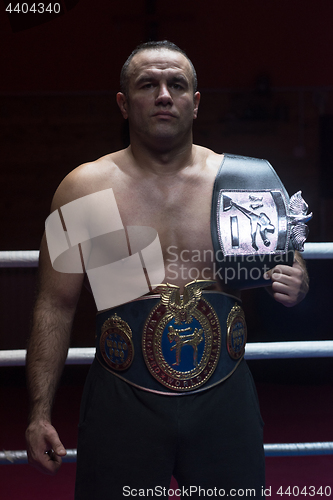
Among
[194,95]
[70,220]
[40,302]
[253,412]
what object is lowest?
[253,412]

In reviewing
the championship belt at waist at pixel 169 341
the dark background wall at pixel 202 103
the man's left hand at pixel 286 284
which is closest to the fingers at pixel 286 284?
the man's left hand at pixel 286 284

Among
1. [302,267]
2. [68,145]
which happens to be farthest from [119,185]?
[68,145]

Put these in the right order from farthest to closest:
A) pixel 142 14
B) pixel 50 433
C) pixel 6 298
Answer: pixel 6 298 → pixel 142 14 → pixel 50 433

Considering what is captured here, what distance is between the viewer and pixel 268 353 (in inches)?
52.1

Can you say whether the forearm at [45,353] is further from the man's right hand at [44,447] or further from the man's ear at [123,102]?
the man's ear at [123,102]

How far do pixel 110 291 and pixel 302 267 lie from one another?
16.0 inches

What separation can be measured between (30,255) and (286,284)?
629 millimetres

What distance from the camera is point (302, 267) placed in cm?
111

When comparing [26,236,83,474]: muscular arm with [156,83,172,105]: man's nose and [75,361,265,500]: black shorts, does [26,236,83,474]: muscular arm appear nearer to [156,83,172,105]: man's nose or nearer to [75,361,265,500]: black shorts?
[75,361,265,500]: black shorts

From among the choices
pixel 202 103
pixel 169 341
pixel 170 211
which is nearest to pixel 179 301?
pixel 169 341

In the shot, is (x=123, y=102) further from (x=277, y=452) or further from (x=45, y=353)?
(x=277, y=452)

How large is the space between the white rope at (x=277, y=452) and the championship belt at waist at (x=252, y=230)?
0.47 metres

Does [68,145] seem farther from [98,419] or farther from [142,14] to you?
[98,419]

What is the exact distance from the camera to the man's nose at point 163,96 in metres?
1.04
